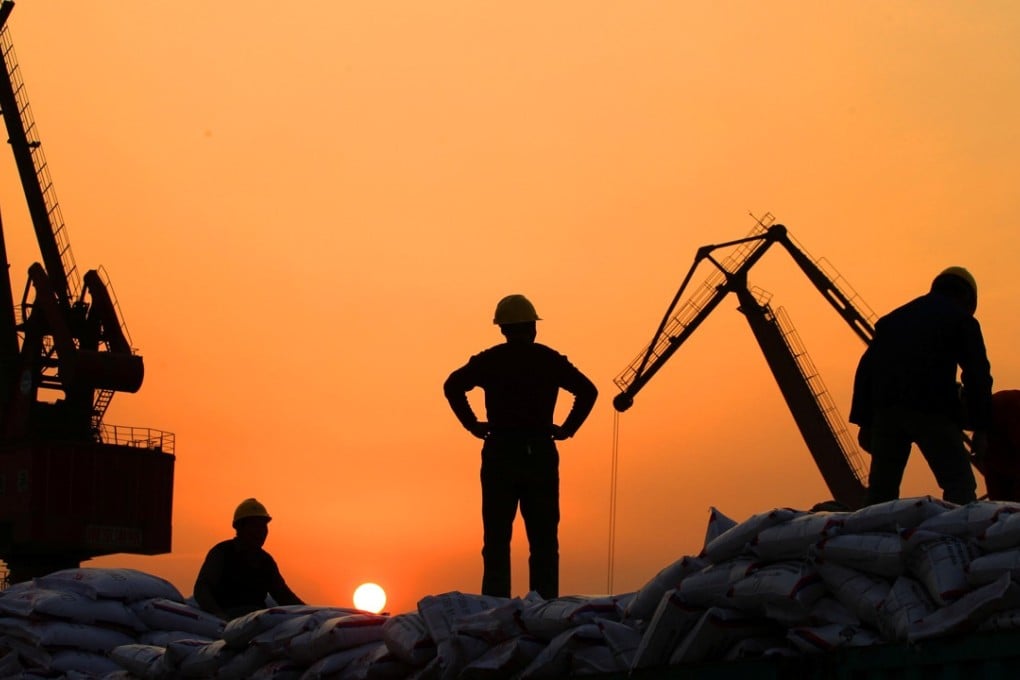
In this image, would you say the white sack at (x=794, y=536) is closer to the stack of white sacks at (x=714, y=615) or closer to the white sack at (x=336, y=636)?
the stack of white sacks at (x=714, y=615)

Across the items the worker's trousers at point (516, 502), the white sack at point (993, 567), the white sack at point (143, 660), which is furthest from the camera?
the worker's trousers at point (516, 502)

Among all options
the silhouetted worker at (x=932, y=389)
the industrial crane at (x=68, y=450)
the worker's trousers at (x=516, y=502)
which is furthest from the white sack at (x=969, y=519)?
the industrial crane at (x=68, y=450)

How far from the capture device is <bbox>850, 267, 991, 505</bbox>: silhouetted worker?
7387 mm

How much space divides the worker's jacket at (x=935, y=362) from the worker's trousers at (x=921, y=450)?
0.05 meters

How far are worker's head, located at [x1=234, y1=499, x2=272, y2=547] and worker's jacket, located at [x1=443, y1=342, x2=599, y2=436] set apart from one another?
52.0 inches

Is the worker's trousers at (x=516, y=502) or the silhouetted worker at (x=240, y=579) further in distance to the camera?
the silhouetted worker at (x=240, y=579)

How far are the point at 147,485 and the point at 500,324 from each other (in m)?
48.6

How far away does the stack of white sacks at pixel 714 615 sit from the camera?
202 inches

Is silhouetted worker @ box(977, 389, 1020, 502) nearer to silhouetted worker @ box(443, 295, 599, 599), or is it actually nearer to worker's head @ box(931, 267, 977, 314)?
worker's head @ box(931, 267, 977, 314)

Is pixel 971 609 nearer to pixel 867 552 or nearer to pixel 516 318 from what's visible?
pixel 867 552

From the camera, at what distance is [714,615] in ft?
18.5

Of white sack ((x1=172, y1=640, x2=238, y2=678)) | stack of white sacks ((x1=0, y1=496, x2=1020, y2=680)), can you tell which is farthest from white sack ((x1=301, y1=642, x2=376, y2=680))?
white sack ((x1=172, y1=640, x2=238, y2=678))

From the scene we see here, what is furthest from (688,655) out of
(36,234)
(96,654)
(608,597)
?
(36,234)

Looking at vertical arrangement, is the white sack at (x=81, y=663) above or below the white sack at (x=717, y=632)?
below
